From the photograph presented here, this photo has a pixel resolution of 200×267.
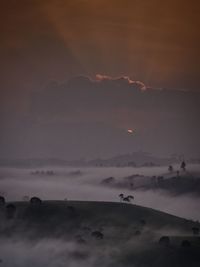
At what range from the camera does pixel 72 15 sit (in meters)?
3.40

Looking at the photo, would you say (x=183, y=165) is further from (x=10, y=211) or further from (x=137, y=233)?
(x=10, y=211)

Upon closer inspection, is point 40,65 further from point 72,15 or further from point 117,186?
point 117,186

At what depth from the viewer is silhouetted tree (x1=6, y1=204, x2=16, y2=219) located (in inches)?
129

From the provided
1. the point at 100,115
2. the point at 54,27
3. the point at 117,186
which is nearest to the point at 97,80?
the point at 100,115

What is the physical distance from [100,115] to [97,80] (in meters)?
0.22

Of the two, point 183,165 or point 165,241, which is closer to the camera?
point 165,241

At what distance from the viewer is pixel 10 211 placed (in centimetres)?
328

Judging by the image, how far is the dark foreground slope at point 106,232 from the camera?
3.18m

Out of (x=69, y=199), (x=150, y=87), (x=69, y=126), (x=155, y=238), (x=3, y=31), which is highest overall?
(x=3, y=31)

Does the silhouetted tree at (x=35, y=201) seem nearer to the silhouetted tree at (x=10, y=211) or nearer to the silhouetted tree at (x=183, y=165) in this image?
the silhouetted tree at (x=10, y=211)

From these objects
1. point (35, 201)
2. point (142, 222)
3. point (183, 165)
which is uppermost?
point (183, 165)

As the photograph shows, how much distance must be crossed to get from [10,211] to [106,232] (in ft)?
1.93

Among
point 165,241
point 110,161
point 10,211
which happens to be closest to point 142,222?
point 165,241

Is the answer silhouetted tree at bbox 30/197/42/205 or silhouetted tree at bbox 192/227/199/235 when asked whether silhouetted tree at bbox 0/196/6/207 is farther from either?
silhouetted tree at bbox 192/227/199/235
